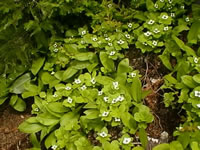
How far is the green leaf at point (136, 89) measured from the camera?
3.05 meters

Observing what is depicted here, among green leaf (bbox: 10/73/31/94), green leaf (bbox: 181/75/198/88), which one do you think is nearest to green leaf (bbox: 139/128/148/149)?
green leaf (bbox: 181/75/198/88)

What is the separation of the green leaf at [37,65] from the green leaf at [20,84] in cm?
14

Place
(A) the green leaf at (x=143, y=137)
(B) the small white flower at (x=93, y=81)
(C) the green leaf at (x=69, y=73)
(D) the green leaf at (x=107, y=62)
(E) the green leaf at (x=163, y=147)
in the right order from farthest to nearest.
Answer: (C) the green leaf at (x=69, y=73) → (D) the green leaf at (x=107, y=62) → (B) the small white flower at (x=93, y=81) → (A) the green leaf at (x=143, y=137) → (E) the green leaf at (x=163, y=147)

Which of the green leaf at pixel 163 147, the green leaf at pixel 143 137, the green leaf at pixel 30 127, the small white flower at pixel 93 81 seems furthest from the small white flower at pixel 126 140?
the green leaf at pixel 30 127

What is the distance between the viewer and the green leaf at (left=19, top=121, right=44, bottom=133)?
325 cm

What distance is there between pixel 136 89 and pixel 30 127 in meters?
1.27

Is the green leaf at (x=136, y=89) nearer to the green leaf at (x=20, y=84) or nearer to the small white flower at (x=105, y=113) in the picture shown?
the small white flower at (x=105, y=113)

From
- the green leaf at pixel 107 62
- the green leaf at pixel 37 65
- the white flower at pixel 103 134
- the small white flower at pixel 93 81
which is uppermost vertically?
the green leaf at pixel 107 62

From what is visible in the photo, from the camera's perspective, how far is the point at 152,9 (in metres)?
3.59

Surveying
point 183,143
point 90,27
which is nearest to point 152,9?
point 90,27

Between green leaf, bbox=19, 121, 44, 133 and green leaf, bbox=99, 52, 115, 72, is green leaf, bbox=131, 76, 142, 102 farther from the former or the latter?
green leaf, bbox=19, 121, 44, 133

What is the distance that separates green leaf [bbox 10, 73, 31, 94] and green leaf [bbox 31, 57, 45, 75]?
14 cm

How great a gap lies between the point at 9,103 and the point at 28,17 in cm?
110

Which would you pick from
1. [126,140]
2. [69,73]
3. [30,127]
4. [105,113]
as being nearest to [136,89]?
[105,113]
